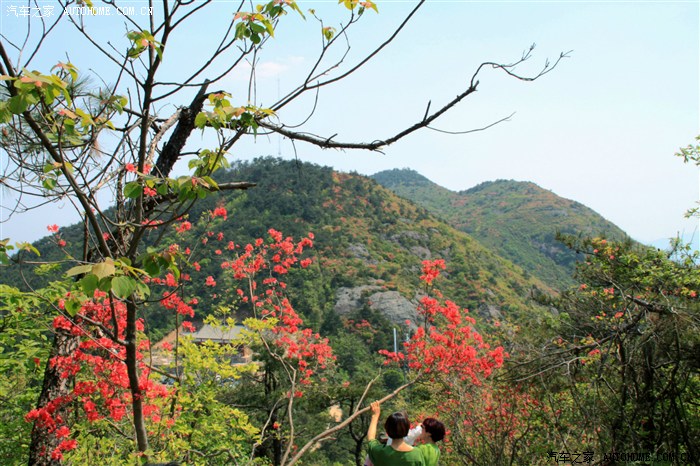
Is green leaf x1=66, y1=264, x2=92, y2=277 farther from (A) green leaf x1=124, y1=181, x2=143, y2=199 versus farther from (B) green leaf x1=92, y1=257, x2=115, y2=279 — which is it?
(A) green leaf x1=124, y1=181, x2=143, y2=199

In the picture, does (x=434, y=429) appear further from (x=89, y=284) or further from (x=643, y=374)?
(x=643, y=374)

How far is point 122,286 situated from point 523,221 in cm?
7393

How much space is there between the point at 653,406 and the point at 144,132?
4.45 metres

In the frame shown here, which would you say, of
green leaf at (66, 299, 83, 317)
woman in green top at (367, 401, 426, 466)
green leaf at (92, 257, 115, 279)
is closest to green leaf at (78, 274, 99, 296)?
green leaf at (92, 257, 115, 279)

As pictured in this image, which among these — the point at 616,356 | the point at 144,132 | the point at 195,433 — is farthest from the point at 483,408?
the point at 144,132

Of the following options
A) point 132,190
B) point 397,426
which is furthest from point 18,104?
point 397,426

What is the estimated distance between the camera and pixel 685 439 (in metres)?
3.52

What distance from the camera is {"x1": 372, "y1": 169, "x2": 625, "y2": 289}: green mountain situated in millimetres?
58812

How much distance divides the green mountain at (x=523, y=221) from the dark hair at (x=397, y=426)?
47.6 meters

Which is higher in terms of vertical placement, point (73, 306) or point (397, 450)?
point (73, 306)

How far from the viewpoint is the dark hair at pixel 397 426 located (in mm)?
2484

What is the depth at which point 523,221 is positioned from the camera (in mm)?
70000

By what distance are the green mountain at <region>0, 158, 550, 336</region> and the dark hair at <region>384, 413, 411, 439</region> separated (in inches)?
954

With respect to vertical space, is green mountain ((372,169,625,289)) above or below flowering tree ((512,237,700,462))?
above
